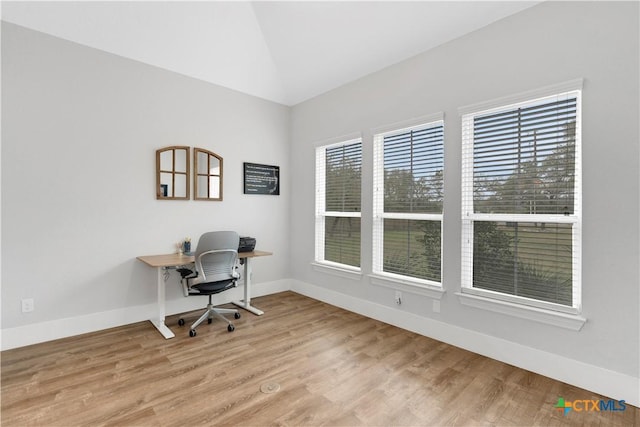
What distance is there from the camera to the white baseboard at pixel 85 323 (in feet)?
9.36

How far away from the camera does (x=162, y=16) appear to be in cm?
324

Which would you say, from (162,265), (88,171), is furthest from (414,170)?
(88,171)

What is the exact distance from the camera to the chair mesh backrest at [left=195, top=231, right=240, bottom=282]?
123 inches

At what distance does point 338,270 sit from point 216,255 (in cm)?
166

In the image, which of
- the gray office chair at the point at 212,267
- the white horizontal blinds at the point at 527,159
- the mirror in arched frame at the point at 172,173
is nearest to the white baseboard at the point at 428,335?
the gray office chair at the point at 212,267

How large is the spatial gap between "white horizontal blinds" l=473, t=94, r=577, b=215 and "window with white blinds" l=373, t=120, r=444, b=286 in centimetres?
41

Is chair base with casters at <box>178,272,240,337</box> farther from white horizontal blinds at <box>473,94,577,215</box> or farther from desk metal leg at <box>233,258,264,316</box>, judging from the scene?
white horizontal blinds at <box>473,94,577,215</box>

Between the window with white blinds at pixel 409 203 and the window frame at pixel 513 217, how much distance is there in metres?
0.26

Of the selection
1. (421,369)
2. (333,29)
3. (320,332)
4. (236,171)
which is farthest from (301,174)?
(421,369)

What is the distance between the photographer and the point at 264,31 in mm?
3814

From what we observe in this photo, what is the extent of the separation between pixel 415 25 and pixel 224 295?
392 centimetres

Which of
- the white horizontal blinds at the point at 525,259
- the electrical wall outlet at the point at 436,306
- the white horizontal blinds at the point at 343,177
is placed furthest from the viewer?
the white horizontal blinds at the point at 343,177

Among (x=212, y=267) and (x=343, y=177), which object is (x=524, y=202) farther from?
(x=212, y=267)

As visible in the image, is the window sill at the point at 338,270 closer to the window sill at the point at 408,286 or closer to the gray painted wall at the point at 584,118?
the window sill at the point at 408,286
